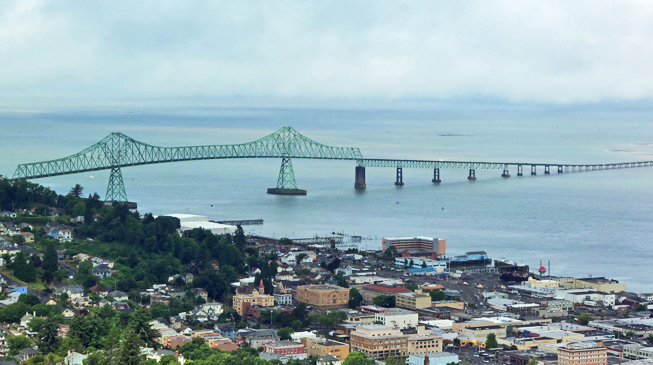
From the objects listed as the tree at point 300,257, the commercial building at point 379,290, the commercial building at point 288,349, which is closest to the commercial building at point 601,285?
the commercial building at point 379,290

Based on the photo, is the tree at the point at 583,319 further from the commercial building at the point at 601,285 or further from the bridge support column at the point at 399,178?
the bridge support column at the point at 399,178

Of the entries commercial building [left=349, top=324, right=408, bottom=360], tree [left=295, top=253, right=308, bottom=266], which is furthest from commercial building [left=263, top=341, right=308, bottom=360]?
tree [left=295, top=253, right=308, bottom=266]

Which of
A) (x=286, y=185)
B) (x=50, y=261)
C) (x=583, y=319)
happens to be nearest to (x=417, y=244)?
(x=583, y=319)

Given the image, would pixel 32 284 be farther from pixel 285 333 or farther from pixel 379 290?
pixel 379 290

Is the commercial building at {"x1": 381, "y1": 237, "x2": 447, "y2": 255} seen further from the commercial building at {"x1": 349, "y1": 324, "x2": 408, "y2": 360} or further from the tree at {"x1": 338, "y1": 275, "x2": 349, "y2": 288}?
the commercial building at {"x1": 349, "y1": 324, "x2": 408, "y2": 360}

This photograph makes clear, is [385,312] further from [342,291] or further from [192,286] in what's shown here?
[192,286]

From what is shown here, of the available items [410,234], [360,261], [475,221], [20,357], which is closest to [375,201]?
[475,221]
